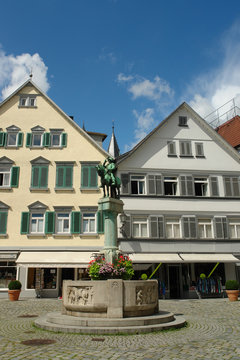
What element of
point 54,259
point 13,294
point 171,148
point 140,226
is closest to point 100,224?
point 140,226

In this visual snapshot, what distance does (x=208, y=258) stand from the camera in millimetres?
23625

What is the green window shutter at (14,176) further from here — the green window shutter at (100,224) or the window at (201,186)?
the window at (201,186)

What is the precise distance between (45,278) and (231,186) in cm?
1457

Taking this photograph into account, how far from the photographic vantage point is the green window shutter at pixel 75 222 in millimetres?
24141

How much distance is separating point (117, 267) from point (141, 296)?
168cm

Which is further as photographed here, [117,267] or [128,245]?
[128,245]

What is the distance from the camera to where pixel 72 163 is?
25453mm

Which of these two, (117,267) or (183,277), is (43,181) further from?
(117,267)

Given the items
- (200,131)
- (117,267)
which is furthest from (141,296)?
(200,131)

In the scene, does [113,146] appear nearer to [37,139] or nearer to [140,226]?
[37,139]

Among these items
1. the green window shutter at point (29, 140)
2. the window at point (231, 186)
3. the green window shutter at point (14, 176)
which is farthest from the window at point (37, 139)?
the window at point (231, 186)

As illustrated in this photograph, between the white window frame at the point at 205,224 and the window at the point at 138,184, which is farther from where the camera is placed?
the window at the point at 138,184

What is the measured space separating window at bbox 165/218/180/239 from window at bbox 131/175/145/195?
2.72 m

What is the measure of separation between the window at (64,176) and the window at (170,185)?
6.78m
